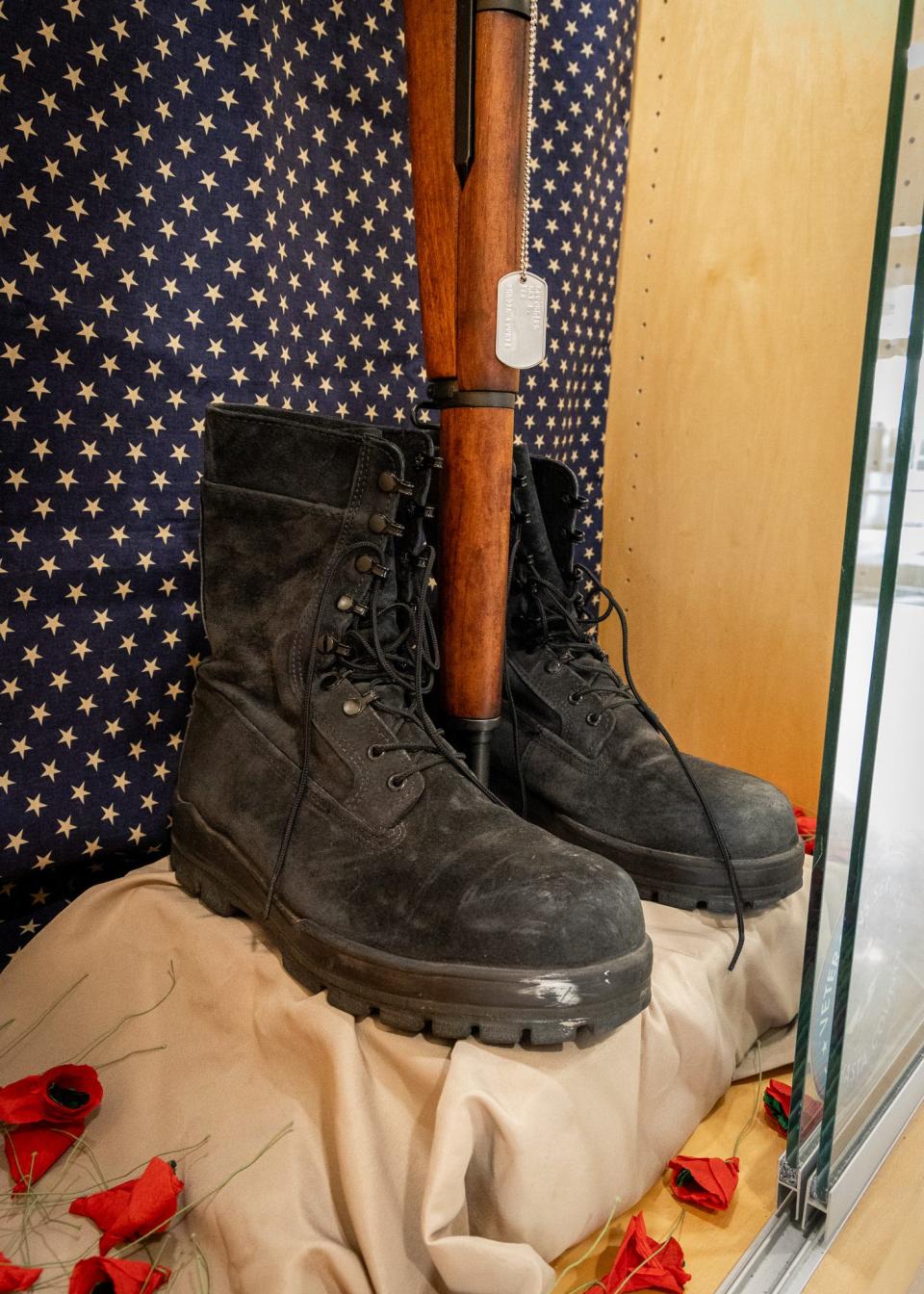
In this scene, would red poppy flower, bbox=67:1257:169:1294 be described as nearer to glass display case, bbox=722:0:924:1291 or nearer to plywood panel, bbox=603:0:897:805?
glass display case, bbox=722:0:924:1291

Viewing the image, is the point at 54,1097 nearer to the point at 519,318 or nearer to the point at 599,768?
the point at 599,768

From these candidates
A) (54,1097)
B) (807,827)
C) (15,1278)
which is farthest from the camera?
(807,827)

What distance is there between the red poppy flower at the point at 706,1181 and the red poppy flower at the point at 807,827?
361 millimetres

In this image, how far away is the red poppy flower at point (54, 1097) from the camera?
52 centimetres

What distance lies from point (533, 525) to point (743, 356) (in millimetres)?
410

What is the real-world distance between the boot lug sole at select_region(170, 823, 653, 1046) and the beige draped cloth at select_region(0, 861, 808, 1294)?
0.01 m

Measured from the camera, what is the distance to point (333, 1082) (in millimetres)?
497

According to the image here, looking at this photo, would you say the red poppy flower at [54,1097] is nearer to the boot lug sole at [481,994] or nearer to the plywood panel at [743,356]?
A: the boot lug sole at [481,994]

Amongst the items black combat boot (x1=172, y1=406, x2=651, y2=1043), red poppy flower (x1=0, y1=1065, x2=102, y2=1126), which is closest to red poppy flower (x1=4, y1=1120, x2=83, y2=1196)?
red poppy flower (x1=0, y1=1065, x2=102, y2=1126)

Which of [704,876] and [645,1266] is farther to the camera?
[704,876]

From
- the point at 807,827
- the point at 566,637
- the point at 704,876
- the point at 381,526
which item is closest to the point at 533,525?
the point at 566,637

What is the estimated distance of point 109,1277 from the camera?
→ 0.43 metres

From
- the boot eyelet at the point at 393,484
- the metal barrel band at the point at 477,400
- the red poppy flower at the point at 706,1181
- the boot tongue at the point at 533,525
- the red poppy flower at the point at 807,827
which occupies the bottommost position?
the red poppy flower at the point at 706,1181

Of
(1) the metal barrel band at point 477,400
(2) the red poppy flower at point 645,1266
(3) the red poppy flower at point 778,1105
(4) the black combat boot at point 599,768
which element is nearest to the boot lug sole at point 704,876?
(4) the black combat boot at point 599,768
